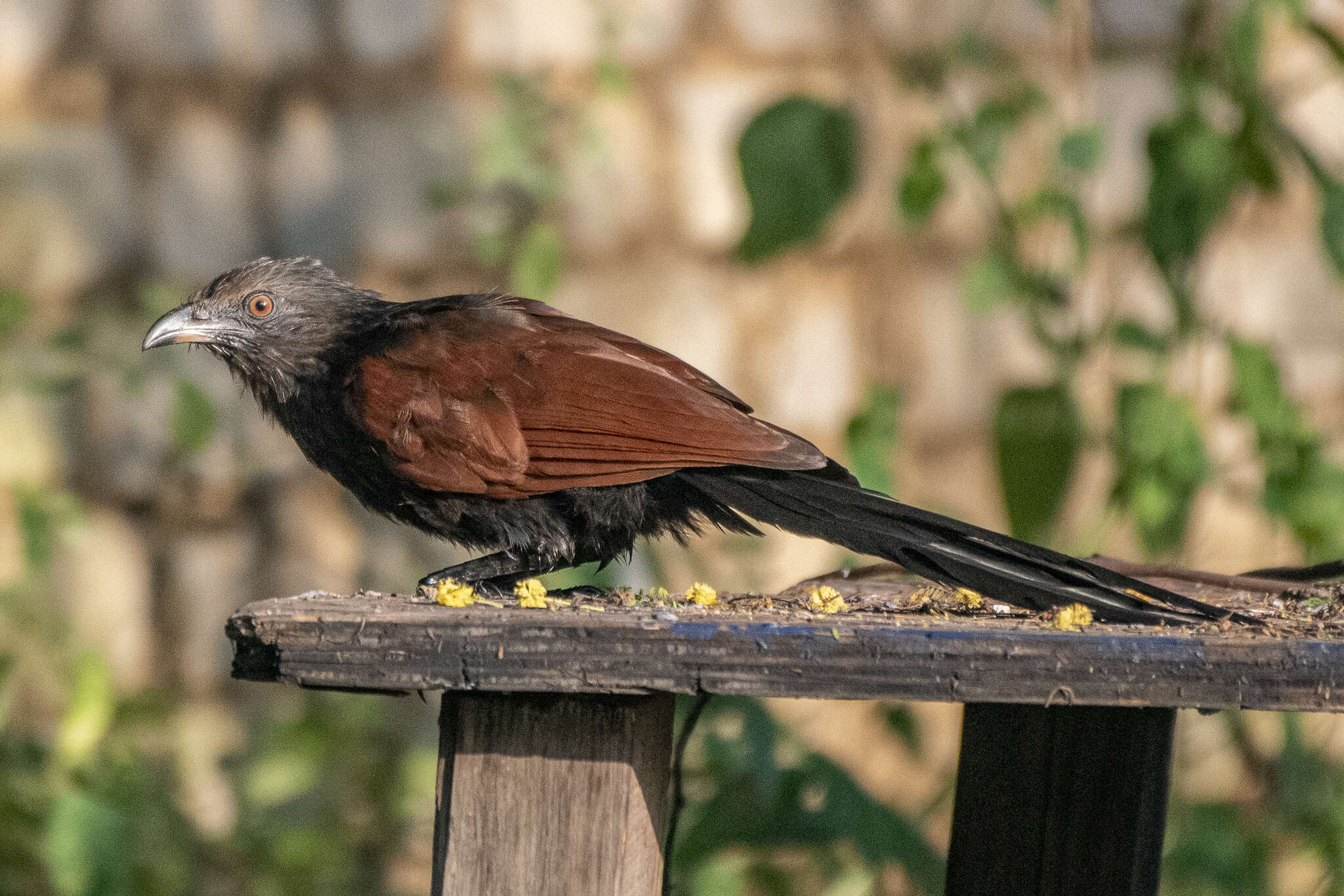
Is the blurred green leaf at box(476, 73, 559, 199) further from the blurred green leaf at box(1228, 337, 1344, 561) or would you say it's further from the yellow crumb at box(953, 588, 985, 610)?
the yellow crumb at box(953, 588, 985, 610)

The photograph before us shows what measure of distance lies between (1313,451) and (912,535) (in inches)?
59.5

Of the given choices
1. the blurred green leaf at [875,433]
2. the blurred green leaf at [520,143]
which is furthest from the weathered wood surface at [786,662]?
the blurred green leaf at [520,143]

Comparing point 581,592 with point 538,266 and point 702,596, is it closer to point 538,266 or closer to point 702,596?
point 702,596

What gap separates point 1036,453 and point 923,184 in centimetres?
61

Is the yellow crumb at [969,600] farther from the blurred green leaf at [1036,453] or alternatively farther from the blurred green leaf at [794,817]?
the blurred green leaf at [1036,453]

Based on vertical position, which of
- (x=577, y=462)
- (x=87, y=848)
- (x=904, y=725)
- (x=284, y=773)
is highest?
(x=577, y=462)

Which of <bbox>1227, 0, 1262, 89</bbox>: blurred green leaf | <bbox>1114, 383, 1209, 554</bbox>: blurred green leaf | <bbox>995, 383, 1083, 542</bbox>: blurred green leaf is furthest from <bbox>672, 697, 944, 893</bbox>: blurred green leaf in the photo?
<bbox>1227, 0, 1262, 89</bbox>: blurred green leaf

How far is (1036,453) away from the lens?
9.32 ft

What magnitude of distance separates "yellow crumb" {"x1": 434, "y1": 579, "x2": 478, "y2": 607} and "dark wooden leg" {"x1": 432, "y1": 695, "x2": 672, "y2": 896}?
18 cm

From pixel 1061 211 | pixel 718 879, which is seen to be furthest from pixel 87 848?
pixel 1061 211

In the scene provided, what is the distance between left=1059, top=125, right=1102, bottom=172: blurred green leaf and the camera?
8.68ft

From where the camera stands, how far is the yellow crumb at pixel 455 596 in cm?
155

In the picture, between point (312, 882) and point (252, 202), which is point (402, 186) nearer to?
point (252, 202)

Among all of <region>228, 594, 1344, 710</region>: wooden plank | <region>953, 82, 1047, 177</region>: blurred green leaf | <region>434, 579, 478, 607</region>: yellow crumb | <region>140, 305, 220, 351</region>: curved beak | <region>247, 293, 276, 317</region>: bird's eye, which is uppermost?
<region>953, 82, 1047, 177</region>: blurred green leaf
